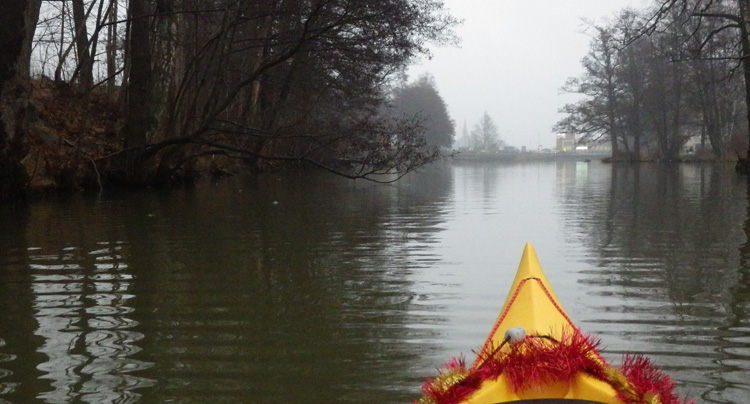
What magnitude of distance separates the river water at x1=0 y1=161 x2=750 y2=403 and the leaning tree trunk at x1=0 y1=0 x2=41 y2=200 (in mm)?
1534

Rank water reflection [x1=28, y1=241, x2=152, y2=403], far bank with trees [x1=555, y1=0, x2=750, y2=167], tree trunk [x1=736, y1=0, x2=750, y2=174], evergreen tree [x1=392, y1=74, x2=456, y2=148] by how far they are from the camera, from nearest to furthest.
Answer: water reflection [x1=28, y1=241, x2=152, y2=403] < tree trunk [x1=736, y1=0, x2=750, y2=174] < far bank with trees [x1=555, y1=0, x2=750, y2=167] < evergreen tree [x1=392, y1=74, x2=456, y2=148]

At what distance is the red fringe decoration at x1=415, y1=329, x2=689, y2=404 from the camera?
2.54 metres

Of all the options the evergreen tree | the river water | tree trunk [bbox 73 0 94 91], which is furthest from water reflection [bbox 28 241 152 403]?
the evergreen tree

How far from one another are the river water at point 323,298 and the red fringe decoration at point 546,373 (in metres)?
1.57

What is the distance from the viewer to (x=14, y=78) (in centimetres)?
1463

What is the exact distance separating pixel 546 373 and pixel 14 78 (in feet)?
46.8

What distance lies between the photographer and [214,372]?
15.4ft

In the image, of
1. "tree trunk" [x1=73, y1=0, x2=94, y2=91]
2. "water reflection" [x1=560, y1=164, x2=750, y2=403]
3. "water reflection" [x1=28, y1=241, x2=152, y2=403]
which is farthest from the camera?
"tree trunk" [x1=73, y1=0, x2=94, y2=91]

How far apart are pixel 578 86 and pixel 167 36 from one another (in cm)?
4850

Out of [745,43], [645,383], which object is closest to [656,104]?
[745,43]

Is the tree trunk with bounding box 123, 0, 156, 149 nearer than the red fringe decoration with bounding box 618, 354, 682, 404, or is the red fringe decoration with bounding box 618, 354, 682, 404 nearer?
the red fringe decoration with bounding box 618, 354, 682, 404

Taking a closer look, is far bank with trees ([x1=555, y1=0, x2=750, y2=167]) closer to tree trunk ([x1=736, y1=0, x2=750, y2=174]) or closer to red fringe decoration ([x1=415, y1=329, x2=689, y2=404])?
tree trunk ([x1=736, y1=0, x2=750, y2=174])

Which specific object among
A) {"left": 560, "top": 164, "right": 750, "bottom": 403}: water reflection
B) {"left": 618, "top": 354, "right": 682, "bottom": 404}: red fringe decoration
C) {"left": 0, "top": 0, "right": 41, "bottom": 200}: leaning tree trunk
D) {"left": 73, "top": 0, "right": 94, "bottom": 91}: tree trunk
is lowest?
{"left": 560, "top": 164, "right": 750, "bottom": 403}: water reflection

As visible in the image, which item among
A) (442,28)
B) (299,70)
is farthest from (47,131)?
(442,28)
